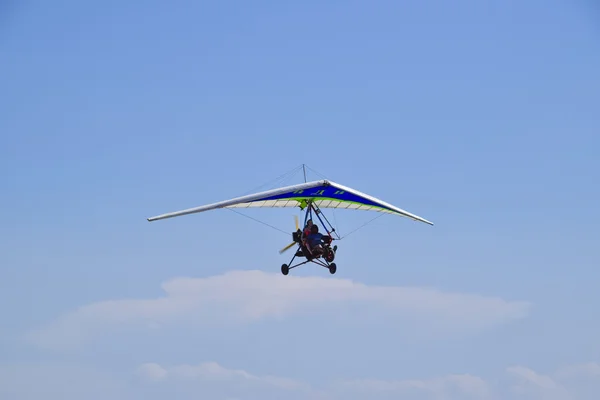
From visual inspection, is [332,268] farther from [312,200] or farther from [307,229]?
[312,200]

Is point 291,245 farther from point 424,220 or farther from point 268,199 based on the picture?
point 424,220

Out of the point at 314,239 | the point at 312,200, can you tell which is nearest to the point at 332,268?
the point at 314,239

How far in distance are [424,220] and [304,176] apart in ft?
22.0

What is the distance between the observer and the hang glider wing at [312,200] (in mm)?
48469

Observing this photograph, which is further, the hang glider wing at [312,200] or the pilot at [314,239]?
the pilot at [314,239]

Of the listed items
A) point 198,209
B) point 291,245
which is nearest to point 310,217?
point 291,245

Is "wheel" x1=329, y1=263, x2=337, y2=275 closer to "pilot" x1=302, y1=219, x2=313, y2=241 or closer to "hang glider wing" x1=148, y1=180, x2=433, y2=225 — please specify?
"pilot" x1=302, y1=219, x2=313, y2=241

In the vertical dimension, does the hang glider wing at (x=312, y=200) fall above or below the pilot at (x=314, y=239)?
above

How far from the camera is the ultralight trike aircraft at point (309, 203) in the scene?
48.6m

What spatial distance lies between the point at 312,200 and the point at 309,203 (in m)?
0.22

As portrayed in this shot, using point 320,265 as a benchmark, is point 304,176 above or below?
above

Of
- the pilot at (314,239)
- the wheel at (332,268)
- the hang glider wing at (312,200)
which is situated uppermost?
the hang glider wing at (312,200)

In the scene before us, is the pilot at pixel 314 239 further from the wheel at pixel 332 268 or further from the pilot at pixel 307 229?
the wheel at pixel 332 268

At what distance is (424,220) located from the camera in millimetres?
54781
